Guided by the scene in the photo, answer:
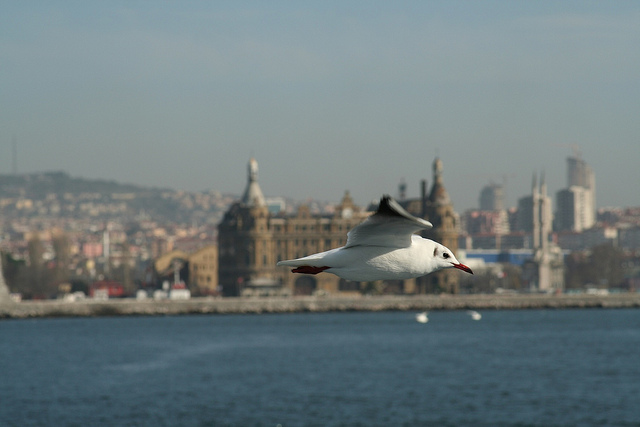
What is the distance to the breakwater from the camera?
144m

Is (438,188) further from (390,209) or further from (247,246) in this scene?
(390,209)

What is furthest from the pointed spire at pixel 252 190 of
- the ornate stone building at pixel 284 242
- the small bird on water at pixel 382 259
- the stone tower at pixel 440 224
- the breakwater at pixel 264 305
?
the small bird on water at pixel 382 259

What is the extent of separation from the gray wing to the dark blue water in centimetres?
4776

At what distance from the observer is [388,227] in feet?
18.8

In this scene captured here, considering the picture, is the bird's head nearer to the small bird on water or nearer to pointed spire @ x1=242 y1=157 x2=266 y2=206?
the small bird on water

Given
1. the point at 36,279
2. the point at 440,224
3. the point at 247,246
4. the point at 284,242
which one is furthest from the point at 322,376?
the point at 36,279

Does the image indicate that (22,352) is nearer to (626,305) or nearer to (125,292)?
(125,292)

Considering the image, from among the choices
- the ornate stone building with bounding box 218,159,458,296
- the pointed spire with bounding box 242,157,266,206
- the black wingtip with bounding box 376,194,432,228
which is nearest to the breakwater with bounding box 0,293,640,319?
the ornate stone building with bounding box 218,159,458,296

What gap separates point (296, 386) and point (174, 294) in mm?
89262

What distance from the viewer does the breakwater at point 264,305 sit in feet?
473

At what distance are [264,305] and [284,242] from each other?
9.58 meters

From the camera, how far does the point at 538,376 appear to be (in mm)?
75125

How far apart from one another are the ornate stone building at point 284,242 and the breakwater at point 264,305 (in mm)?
2656

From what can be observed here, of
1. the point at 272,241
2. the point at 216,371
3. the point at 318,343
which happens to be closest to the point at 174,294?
the point at 272,241
